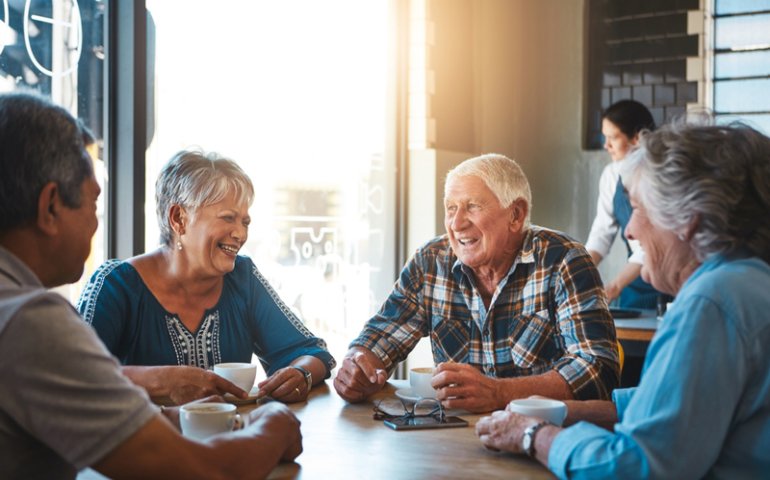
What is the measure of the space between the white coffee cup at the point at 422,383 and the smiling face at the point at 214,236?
0.71 m

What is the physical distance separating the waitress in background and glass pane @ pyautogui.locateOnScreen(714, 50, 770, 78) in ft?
2.95

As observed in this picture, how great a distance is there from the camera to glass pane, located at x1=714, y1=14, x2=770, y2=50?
5590 mm

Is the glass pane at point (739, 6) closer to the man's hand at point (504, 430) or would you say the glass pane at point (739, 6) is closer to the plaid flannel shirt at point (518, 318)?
the plaid flannel shirt at point (518, 318)

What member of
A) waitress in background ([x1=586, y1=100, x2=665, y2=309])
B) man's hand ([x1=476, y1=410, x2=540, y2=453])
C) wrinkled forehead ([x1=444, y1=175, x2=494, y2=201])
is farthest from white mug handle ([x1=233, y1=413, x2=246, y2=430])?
waitress in background ([x1=586, y1=100, x2=665, y2=309])

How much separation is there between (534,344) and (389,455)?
0.95m

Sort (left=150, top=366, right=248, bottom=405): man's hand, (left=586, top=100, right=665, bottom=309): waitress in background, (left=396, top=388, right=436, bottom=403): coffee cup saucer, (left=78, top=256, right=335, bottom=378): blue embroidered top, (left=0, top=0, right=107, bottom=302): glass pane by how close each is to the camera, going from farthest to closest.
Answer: (left=586, top=100, right=665, bottom=309): waitress in background < (left=0, top=0, right=107, bottom=302): glass pane < (left=78, top=256, right=335, bottom=378): blue embroidered top < (left=396, top=388, right=436, bottom=403): coffee cup saucer < (left=150, top=366, right=248, bottom=405): man's hand

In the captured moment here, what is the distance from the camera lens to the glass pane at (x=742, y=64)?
Result: 5.62m

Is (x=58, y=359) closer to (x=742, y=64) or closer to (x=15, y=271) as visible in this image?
(x=15, y=271)

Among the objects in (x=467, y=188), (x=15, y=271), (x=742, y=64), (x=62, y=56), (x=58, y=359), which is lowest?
(x=58, y=359)

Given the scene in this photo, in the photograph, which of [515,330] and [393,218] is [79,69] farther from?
[393,218]

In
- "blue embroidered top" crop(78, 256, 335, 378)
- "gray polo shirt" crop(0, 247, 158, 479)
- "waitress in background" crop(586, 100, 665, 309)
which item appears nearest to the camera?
"gray polo shirt" crop(0, 247, 158, 479)

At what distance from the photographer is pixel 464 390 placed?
6.85 ft

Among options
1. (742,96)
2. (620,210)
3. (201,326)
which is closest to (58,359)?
(201,326)

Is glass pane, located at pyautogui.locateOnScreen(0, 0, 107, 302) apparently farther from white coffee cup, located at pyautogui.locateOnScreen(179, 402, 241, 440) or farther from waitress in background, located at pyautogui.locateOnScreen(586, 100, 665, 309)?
waitress in background, located at pyautogui.locateOnScreen(586, 100, 665, 309)
